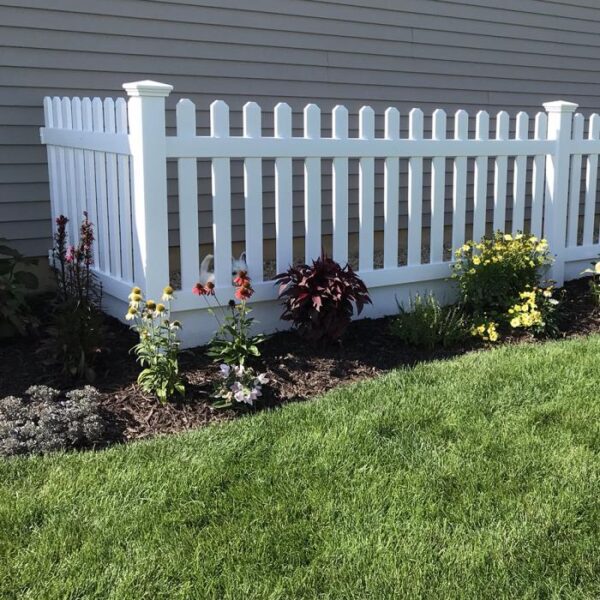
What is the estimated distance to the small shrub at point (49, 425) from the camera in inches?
131

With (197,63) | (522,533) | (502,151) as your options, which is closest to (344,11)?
(197,63)

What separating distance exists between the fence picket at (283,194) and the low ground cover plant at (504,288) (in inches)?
50.8

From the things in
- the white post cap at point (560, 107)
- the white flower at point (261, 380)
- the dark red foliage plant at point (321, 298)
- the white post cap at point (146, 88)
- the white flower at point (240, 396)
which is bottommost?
the white flower at point (240, 396)

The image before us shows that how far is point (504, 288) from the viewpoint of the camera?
523 centimetres

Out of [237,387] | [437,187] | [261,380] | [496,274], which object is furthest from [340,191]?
[237,387]

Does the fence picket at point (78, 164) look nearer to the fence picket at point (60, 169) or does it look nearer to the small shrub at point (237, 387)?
the fence picket at point (60, 169)

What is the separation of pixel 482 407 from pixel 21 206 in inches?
146

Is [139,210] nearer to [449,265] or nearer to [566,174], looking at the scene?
[449,265]

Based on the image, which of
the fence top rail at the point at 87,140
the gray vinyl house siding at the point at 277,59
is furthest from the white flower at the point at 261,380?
the gray vinyl house siding at the point at 277,59

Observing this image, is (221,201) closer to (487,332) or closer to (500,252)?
(487,332)

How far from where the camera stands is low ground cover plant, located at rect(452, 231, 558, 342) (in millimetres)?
5020

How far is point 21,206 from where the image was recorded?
5699 mm

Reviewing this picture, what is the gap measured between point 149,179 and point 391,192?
179 cm

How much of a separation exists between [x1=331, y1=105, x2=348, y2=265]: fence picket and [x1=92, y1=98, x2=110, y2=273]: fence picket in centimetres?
143
